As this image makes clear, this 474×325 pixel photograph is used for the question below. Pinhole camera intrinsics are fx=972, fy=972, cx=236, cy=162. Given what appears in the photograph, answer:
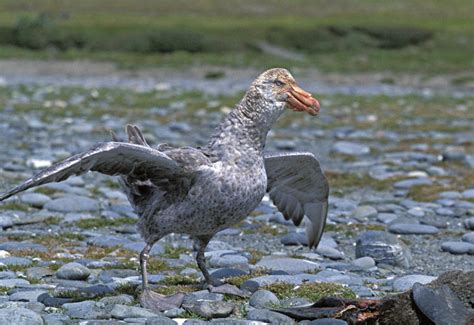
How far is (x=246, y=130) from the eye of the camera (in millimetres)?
6797

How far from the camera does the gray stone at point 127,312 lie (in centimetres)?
619

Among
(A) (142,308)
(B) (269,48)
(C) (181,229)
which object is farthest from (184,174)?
(B) (269,48)

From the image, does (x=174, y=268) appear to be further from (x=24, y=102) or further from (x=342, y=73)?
(x=342, y=73)

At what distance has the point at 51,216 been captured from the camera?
1007 centimetres

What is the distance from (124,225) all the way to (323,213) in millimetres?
2448

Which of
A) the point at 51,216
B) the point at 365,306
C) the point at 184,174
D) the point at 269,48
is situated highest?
the point at 184,174

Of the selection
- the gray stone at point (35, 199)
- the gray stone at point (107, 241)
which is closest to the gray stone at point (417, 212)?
the gray stone at point (107, 241)

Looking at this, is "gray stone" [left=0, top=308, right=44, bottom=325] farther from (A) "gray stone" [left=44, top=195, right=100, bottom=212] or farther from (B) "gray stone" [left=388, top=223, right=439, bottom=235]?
(B) "gray stone" [left=388, top=223, right=439, bottom=235]

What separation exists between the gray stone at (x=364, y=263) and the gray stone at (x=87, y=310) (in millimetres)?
2630

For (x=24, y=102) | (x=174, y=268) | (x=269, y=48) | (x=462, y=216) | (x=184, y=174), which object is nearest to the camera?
(x=184, y=174)

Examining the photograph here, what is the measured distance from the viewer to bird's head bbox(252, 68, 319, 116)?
266 inches

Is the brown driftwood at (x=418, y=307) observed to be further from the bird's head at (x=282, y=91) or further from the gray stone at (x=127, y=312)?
the bird's head at (x=282, y=91)

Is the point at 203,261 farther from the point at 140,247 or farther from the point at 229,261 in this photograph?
the point at 140,247

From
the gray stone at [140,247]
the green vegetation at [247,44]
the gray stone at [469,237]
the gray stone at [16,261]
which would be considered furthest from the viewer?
the green vegetation at [247,44]
